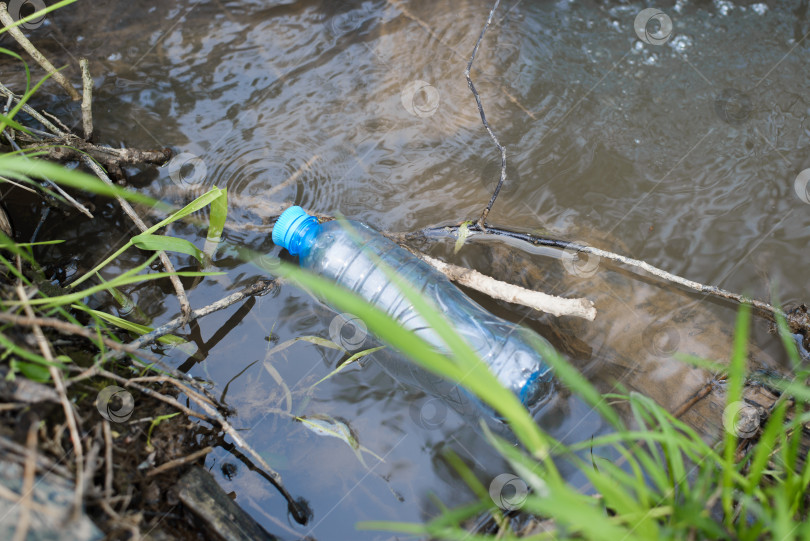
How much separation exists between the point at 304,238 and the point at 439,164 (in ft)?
2.74

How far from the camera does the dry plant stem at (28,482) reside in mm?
1130

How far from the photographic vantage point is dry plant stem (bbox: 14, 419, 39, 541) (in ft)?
3.71

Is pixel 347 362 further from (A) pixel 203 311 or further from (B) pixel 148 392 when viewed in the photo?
(B) pixel 148 392

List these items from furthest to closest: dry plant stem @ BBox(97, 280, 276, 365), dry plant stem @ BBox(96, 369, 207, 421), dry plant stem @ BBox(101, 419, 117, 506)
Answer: dry plant stem @ BBox(97, 280, 276, 365) < dry plant stem @ BBox(96, 369, 207, 421) < dry plant stem @ BBox(101, 419, 117, 506)

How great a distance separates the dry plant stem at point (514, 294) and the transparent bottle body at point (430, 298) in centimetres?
9

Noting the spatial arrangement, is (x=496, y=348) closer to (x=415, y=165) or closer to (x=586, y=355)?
(x=586, y=355)

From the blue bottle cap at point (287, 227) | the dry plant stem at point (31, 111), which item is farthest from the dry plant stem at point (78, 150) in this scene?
the blue bottle cap at point (287, 227)

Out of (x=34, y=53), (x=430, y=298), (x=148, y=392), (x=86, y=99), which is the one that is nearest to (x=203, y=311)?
(x=148, y=392)

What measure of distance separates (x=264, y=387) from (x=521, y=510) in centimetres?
106

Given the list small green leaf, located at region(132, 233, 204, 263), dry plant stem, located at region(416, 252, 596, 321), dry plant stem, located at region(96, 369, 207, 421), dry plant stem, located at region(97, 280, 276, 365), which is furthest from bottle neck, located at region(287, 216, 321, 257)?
dry plant stem, located at region(96, 369, 207, 421)

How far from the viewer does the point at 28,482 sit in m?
1.18

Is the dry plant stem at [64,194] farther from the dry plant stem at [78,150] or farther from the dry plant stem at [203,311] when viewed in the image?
the dry plant stem at [203,311]

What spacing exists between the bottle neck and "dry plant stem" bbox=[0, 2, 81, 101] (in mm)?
1106

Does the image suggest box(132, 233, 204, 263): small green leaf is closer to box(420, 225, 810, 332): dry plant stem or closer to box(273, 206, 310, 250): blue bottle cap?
box(273, 206, 310, 250): blue bottle cap
